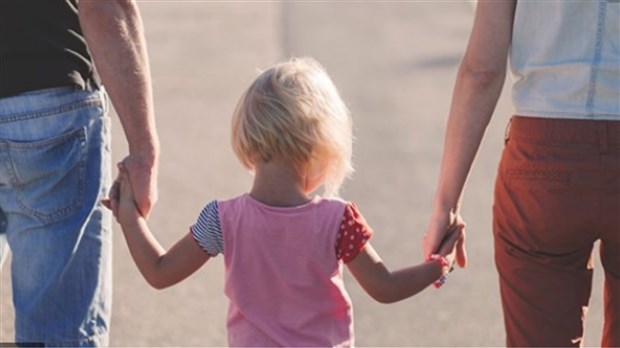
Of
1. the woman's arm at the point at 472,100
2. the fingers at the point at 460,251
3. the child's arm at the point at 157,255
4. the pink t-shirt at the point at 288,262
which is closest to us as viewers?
the pink t-shirt at the point at 288,262

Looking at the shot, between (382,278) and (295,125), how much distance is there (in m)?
0.42

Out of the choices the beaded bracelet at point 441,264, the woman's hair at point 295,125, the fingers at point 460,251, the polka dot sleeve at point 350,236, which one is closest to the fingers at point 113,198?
the woman's hair at point 295,125

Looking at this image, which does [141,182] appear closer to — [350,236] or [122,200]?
[122,200]

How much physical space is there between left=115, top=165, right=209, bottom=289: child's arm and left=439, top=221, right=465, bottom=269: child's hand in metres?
0.67

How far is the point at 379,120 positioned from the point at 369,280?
704cm

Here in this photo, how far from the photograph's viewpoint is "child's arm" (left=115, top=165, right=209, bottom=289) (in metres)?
3.63

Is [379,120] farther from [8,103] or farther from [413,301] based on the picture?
[8,103]

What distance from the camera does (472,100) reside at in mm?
3953

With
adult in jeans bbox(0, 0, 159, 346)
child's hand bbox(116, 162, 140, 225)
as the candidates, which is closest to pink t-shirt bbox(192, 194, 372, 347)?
child's hand bbox(116, 162, 140, 225)

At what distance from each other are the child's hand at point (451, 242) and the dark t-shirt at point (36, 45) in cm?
103

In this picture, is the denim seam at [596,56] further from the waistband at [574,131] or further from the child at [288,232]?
the child at [288,232]

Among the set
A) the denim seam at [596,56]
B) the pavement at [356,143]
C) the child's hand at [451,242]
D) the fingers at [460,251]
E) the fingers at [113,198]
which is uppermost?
the denim seam at [596,56]

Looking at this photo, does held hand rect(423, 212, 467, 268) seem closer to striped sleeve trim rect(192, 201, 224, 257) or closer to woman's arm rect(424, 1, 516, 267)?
woman's arm rect(424, 1, 516, 267)

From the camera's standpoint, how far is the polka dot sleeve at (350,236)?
139 inches
